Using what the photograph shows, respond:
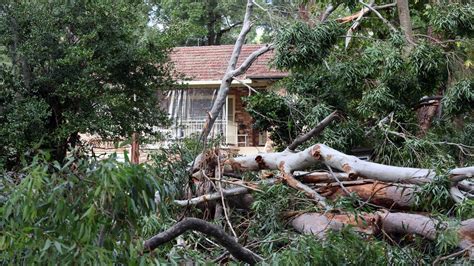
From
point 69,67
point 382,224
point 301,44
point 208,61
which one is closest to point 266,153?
point 301,44

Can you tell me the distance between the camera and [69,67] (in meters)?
10.6

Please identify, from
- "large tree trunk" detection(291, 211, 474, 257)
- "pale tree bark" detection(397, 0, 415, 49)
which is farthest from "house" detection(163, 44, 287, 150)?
"large tree trunk" detection(291, 211, 474, 257)

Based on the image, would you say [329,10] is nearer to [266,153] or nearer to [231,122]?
[266,153]

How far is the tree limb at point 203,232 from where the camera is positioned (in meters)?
3.59

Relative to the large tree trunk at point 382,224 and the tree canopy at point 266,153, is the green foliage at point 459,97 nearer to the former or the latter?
the tree canopy at point 266,153

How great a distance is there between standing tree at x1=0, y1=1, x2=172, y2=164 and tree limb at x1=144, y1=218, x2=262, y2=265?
6.66m

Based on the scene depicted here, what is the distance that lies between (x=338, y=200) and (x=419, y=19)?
20.7 feet

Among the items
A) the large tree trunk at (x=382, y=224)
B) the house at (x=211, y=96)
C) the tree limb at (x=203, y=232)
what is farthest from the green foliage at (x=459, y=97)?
the house at (x=211, y=96)

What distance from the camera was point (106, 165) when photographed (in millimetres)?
2598

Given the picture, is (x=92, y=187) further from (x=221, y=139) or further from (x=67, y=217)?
(x=221, y=139)

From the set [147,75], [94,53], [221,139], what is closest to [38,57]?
[94,53]

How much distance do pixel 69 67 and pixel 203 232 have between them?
24.4 ft

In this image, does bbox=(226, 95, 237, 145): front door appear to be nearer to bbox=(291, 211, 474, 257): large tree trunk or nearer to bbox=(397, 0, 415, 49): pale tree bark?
bbox=(397, 0, 415, 49): pale tree bark

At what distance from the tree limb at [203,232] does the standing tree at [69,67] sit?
6.66 metres
